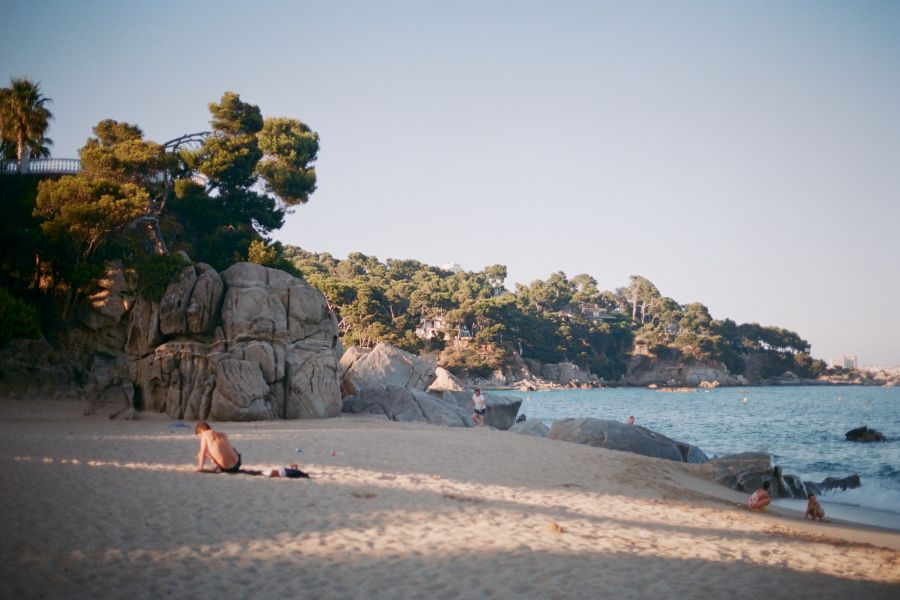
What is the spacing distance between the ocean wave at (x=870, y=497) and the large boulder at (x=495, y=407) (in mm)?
16565

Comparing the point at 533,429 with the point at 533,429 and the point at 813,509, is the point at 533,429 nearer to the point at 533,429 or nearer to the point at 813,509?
the point at 533,429

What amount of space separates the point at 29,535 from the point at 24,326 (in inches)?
899

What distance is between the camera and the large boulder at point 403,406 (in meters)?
28.6

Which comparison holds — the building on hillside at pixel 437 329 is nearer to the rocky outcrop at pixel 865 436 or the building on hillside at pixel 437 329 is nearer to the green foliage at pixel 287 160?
the green foliage at pixel 287 160

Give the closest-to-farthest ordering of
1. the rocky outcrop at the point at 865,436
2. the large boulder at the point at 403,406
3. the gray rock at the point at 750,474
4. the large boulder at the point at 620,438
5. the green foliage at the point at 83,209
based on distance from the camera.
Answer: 1. the gray rock at the point at 750,474
2. the large boulder at the point at 620,438
3. the green foliage at the point at 83,209
4. the large boulder at the point at 403,406
5. the rocky outcrop at the point at 865,436

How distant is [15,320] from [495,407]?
75.8 ft

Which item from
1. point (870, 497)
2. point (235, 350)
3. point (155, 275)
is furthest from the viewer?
point (155, 275)

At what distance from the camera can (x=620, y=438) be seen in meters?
22.8

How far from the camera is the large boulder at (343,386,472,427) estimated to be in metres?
28.6

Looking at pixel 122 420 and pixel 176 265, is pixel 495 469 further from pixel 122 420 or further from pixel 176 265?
pixel 176 265

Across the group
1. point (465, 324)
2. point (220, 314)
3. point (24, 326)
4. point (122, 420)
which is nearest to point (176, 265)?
point (220, 314)

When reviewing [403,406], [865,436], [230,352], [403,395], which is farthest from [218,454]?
[865,436]

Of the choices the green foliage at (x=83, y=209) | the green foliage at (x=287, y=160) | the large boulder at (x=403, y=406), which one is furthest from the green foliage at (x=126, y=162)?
the large boulder at (x=403, y=406)

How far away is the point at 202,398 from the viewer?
22141 millimetres
